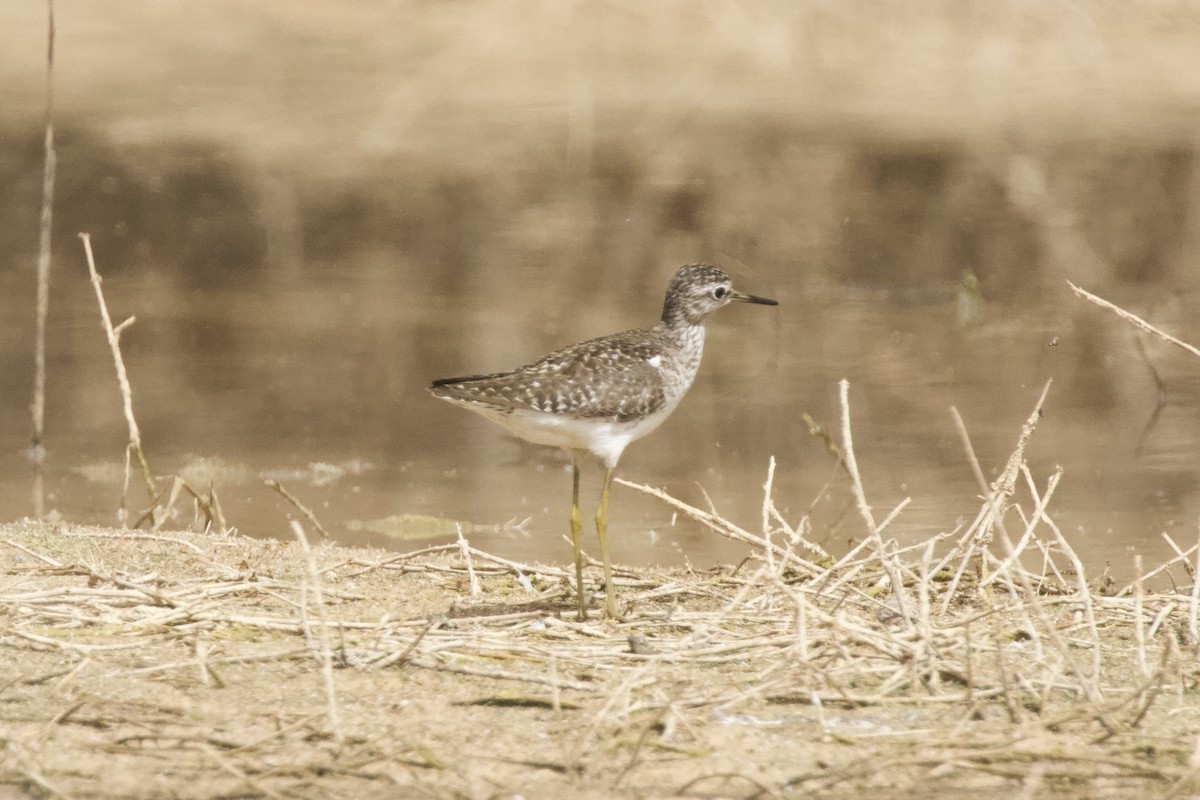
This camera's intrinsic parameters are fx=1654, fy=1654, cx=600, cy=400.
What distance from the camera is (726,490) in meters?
8.79

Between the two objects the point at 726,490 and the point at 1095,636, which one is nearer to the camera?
the point at 1095,636

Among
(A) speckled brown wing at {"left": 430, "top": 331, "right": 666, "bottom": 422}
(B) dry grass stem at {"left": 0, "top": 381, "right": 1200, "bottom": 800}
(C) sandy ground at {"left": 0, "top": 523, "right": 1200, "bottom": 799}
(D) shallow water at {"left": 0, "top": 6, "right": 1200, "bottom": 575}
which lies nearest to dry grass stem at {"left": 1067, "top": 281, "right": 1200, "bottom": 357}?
(B) dry grass stem at {"left": 0, "top": 381, "right": 1200, "bottom": 800}

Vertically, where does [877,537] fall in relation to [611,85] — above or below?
below

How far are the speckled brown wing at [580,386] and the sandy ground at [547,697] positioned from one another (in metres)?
0.67

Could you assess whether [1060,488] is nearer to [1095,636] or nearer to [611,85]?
[1095,636]

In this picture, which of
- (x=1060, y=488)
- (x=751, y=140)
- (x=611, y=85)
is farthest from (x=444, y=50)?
(x=1060, y=488)

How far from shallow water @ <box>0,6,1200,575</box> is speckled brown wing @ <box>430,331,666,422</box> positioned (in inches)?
18.8

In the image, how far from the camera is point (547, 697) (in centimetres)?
448

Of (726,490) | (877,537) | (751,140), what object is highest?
(751,140)

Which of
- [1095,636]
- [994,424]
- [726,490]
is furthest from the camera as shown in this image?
[994,424]

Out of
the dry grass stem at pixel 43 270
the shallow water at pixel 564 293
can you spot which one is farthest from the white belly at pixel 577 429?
the dry grass stem at pixel 43 270

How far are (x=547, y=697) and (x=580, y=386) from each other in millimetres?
1738

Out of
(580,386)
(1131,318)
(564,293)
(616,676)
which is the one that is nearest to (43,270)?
(580,386)

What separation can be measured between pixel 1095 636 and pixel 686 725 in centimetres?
119
